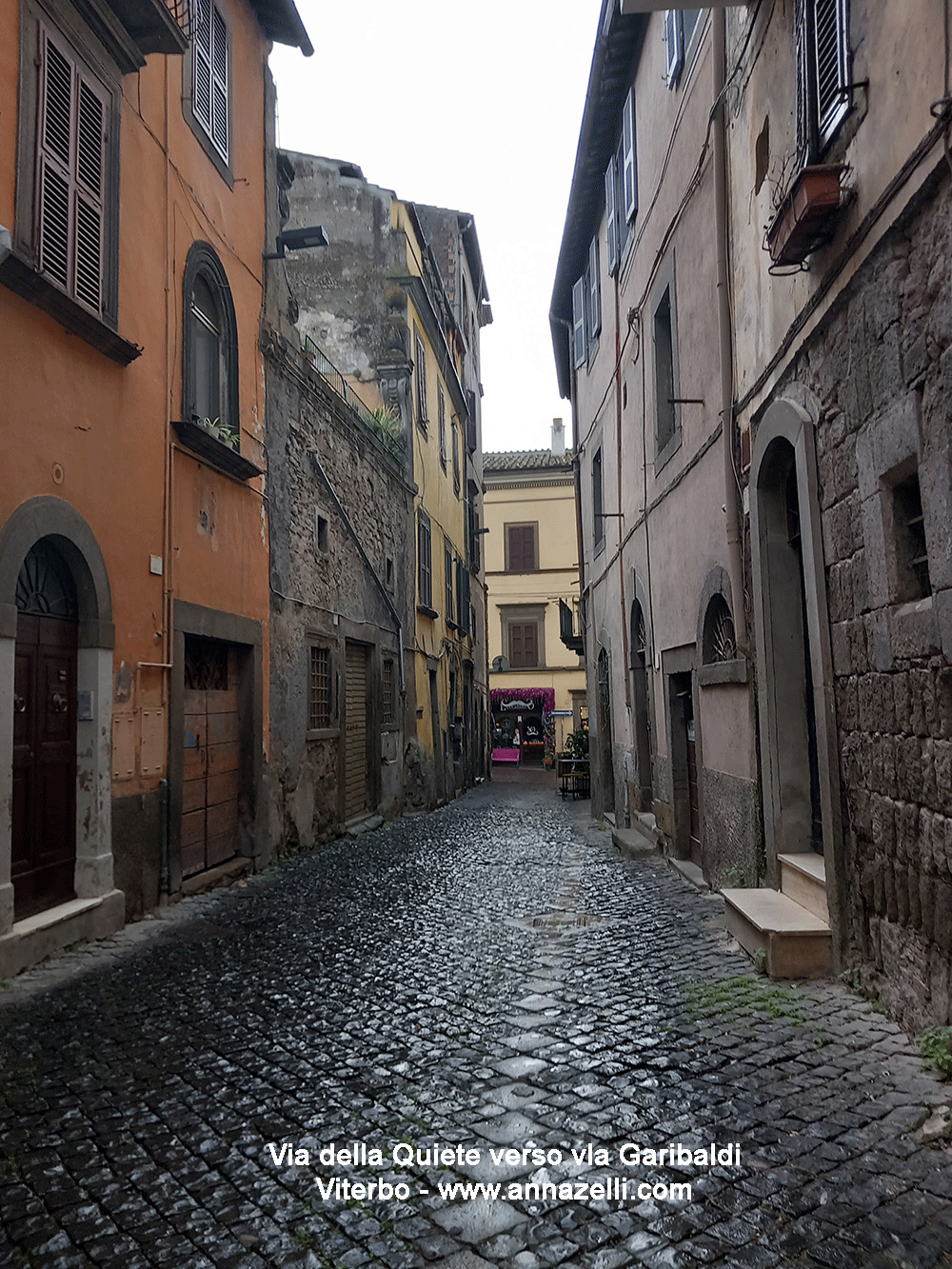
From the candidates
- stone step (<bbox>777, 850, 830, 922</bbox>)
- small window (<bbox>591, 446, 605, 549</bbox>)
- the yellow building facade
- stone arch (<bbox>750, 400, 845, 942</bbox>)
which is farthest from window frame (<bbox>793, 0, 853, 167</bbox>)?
the yellow building facade

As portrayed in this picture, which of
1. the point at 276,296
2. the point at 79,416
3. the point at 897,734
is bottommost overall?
the point at 897,734

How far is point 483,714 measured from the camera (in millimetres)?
30500

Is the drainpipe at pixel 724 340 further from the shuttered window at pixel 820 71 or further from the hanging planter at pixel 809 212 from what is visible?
the hanging planter at pixel 809 212

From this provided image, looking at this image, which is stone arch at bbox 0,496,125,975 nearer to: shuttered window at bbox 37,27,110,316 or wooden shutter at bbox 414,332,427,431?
shuttered window at bbox 37,27,110,316

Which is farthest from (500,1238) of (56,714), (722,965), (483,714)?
(483,714)

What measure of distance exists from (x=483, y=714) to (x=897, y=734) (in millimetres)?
26722

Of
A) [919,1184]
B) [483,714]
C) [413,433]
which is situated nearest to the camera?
[919,1184]

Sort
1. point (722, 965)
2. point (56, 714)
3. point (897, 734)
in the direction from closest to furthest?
point (897, 734) → point (722, 965) → point (56, 714)

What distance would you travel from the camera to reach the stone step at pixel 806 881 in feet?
16.0

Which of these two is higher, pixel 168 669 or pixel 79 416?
pixel 79 416

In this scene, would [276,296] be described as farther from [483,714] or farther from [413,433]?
[483,714]

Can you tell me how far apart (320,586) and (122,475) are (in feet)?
16.0

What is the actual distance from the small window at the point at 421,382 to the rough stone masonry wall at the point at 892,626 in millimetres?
13841

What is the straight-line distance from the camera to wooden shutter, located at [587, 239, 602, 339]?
13.7 meters
